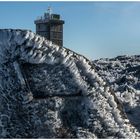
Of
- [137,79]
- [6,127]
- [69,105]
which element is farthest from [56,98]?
[137,79]

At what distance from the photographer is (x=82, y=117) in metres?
3.15

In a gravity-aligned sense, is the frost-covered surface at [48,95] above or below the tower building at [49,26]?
above

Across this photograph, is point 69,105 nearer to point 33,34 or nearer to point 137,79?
→ point 33,34

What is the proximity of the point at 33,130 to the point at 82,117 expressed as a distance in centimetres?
27

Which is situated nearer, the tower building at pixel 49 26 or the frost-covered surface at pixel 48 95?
the frost-covered surface at pixel 48 95

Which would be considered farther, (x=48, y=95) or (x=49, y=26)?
(x=49, y=26)

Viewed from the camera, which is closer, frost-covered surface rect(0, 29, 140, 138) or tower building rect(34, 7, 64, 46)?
frost-covered surface rect(0, 29, 140, 138)

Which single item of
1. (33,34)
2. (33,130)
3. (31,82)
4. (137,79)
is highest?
(33,34)

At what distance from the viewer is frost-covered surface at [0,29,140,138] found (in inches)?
123

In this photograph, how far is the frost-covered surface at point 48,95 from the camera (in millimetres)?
3125

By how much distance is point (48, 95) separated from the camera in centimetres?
318

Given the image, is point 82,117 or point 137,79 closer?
point 82,117

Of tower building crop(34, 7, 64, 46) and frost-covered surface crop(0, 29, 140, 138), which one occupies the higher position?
frost-covered surface crop(0, 29, 140, 138)

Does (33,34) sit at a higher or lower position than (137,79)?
higher
